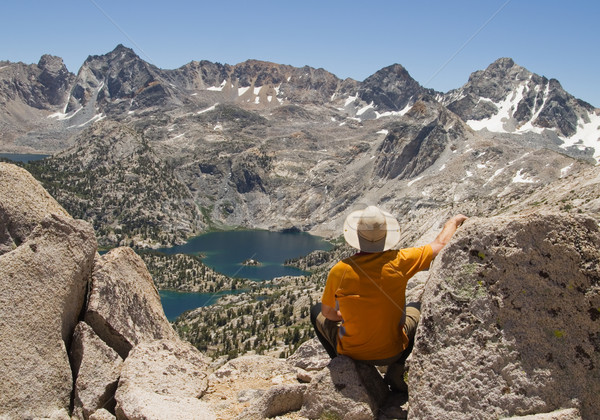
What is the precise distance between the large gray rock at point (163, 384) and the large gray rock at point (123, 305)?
893 mm

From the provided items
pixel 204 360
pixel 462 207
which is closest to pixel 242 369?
pixel 204 360

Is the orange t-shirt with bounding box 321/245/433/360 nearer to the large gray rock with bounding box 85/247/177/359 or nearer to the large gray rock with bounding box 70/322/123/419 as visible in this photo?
the large gray rock with bounding box 70/322/123/419

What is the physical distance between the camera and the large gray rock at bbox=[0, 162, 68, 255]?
1127cm

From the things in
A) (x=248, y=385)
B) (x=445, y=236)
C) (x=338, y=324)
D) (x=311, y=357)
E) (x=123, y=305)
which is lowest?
(x=248, y=385)

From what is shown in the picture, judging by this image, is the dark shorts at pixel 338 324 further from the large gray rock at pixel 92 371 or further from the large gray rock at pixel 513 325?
the large gray rock at pixel 92 371

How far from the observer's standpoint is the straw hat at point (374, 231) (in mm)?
7695

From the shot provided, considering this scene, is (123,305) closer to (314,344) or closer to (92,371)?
(92,371)

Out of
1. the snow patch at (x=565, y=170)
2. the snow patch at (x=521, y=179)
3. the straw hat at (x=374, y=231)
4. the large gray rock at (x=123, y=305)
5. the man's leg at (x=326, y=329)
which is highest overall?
the snow patch at (x=565, y=170)

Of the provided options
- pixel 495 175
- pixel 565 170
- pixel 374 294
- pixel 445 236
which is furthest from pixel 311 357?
pixel 495 175

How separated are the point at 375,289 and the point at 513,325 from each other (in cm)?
218

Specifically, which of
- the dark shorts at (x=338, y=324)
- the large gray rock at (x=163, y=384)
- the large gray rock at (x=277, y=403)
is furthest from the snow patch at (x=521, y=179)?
the large gray rock at (x=277, y=403)

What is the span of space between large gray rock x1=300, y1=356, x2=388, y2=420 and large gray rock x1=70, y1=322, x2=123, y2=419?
4224 millimetres

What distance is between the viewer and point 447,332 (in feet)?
22.7

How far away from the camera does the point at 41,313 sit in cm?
945
